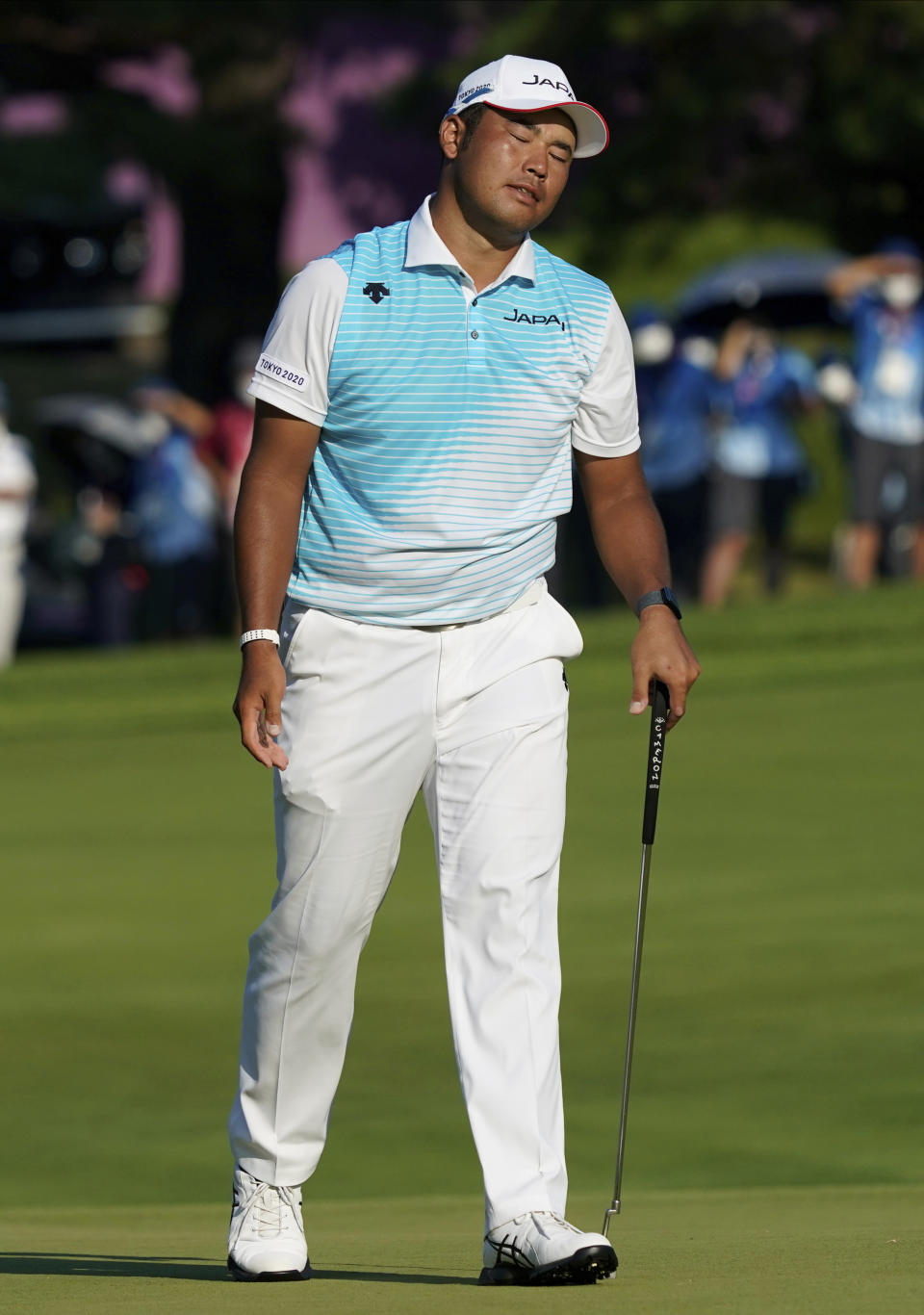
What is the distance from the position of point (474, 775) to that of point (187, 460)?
13699 millimetres

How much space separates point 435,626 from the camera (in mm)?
4727

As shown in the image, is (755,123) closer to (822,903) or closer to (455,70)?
(455,70)

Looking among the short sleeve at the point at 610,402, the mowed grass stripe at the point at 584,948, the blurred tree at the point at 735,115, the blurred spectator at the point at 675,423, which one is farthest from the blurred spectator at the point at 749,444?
the short sleeve at the point at 610,402

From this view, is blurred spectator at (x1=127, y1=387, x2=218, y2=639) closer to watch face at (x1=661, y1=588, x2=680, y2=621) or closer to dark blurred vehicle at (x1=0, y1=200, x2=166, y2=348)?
watch face at (x1=661, y1=588, x2=680, y2=621)

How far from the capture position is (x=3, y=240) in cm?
4272

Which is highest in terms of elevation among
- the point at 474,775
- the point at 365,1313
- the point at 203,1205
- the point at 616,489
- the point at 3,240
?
the point at 3,240

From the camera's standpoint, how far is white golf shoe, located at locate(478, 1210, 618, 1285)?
434cm

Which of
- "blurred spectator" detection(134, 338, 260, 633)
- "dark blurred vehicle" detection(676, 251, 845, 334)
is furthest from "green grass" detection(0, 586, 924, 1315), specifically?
"dark blurred vehicle" detection(676, 251, 845, 334)

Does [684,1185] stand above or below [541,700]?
below

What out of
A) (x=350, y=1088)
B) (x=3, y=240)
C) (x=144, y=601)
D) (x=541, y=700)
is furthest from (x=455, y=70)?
(x=541, y=700)

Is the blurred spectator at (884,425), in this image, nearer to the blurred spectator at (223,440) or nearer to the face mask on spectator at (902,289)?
the face mask on spectator at (902,289)

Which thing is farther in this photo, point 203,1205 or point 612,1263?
point 203,1205

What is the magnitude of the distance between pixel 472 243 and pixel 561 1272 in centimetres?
171

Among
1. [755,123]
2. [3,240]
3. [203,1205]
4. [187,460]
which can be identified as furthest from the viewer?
[3,240]
